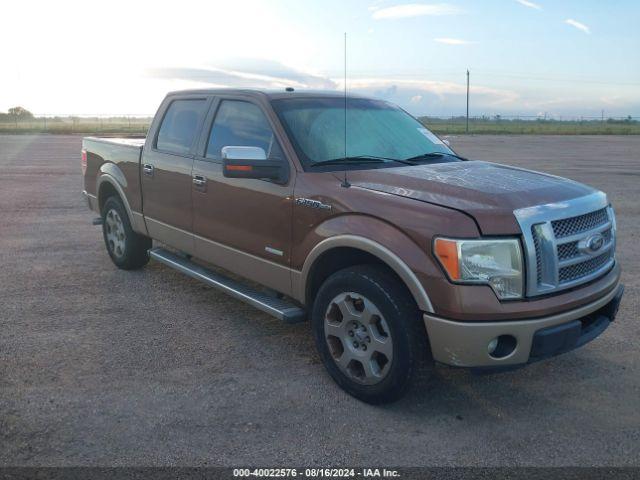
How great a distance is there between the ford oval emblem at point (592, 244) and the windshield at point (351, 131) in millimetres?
1377

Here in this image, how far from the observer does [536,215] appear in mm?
3264

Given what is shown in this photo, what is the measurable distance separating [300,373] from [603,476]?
6.37 feet

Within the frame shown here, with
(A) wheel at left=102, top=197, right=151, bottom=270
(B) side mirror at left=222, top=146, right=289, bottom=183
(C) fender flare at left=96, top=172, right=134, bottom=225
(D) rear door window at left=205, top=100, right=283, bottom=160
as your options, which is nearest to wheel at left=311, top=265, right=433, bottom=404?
(B) side mirror at left=222, top=146, right=289, bottom=183

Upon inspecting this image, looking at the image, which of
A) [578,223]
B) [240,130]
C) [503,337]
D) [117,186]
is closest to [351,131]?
[240,130]

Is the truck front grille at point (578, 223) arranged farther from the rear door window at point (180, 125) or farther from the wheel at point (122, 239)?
the wheel at point (122, 239)

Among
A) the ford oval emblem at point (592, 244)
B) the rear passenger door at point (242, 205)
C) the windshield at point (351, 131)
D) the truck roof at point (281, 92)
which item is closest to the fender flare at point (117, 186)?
the rear passenger door at point (242, 205)

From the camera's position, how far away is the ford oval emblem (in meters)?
Result: 3.48

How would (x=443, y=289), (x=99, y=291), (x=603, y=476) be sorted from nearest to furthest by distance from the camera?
(x=603, y=476) → (x=443, y=289) → (x=99, y=291)

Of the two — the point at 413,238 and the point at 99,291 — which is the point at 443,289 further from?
the point at 99,291

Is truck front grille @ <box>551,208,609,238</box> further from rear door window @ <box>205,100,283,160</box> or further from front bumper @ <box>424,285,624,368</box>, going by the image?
rear door window @ <box>205,100,283,160</box>

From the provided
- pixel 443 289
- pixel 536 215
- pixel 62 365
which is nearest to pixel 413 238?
pixel 443 289

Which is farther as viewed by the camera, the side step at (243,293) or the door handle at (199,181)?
the door handle at (199,181)

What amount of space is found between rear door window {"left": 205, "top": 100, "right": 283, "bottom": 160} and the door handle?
0.19 meters

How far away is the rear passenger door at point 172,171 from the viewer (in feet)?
16.9
